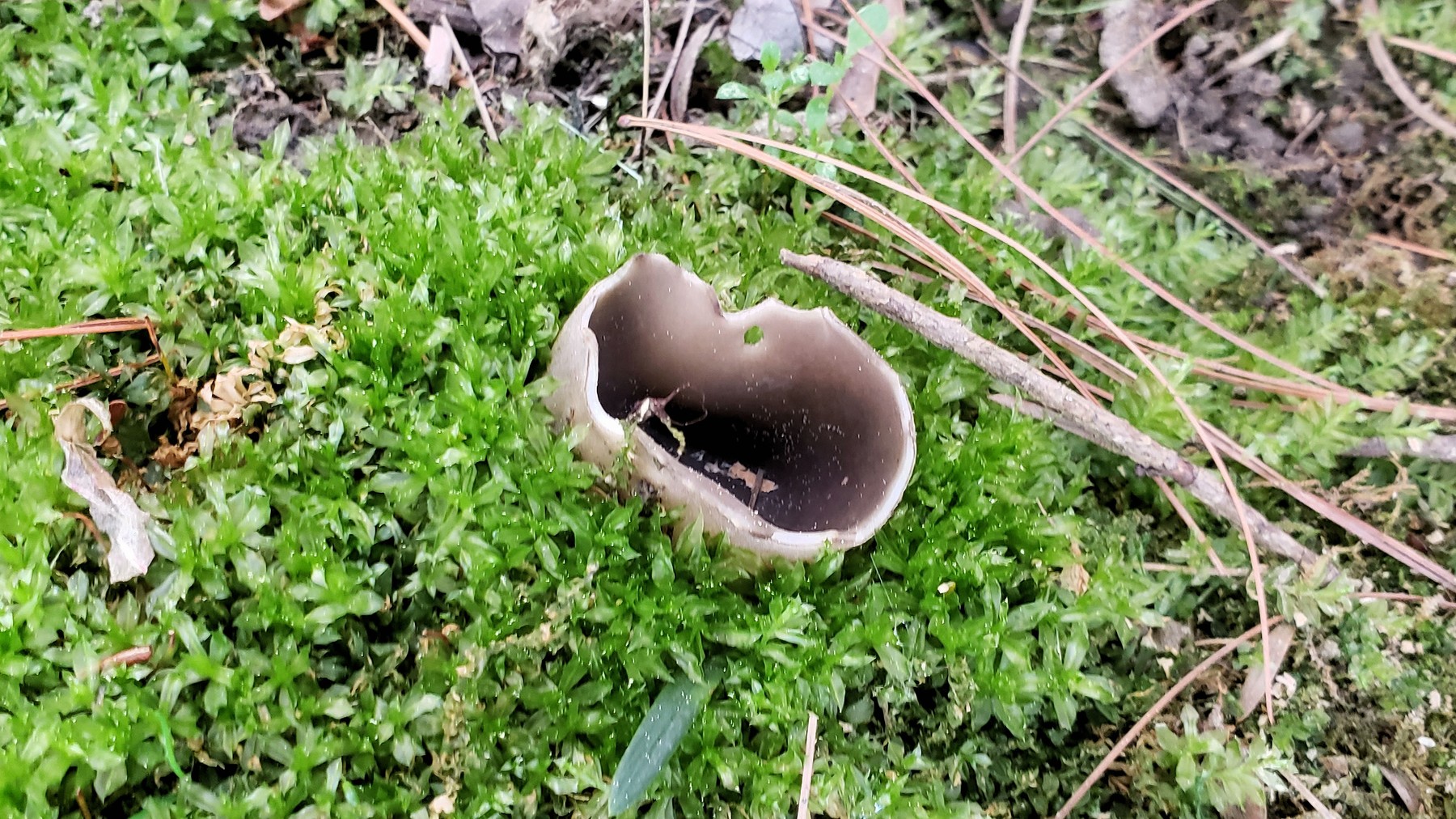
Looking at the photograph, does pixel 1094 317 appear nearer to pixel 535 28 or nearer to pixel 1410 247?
pixel 1410 247

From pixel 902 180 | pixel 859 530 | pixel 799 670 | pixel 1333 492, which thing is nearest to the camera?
pixel 859 530

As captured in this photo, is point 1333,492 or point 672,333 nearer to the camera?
point 672,333

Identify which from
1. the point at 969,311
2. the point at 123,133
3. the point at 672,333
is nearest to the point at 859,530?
the point at 672,333

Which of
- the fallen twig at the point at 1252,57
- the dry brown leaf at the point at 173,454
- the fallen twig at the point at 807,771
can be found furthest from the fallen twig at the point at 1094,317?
the dry brown leaf at the point at 173,454

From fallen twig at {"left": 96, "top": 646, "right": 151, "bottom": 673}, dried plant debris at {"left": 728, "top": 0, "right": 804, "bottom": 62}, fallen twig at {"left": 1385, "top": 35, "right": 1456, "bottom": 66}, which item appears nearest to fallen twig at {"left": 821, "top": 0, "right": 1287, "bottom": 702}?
dried plant debris at {"left": 728, "top": 0, "right": 804, "bottom": 62}

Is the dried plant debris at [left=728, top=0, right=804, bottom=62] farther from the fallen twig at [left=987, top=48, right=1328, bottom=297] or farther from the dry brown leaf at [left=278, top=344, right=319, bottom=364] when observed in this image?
the dry brown leaf at [left=278, top=344, right=319, bottom=364]

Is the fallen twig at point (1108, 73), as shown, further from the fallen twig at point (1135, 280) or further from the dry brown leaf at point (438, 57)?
the dry brown leaf at point (438, 57)

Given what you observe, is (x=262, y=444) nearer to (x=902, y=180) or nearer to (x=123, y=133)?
(x=123, y=133)
